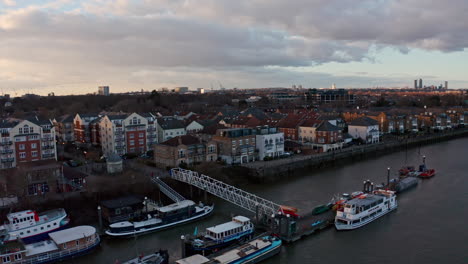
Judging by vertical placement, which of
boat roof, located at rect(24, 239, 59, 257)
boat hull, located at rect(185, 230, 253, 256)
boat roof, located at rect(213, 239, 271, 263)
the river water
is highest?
boat roof, located at rect(24, 239, 59, 257)

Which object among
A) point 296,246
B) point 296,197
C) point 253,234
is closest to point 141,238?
point 253,234

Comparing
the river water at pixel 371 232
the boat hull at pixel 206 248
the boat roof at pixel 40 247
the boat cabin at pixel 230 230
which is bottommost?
the river water at pixel 371 232

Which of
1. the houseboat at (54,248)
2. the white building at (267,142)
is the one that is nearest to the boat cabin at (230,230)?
the houseboat at (54,248)

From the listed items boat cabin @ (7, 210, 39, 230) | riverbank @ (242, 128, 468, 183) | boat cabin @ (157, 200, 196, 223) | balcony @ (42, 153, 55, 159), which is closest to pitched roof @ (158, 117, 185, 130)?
riverbank @ (242, 128, 468, 183)

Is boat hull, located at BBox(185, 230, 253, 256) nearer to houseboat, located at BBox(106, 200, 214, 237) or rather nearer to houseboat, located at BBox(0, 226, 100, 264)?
houseboat, located at BBox(106, 200, 214, 237)

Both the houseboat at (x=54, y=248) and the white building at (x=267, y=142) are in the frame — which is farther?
the white building at (x=267, y=142)

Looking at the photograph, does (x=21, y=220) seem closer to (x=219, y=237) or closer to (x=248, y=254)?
(x=219, y=237)

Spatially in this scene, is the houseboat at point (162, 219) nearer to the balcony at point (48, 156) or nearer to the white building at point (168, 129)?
the balcony at point (48, 156)
